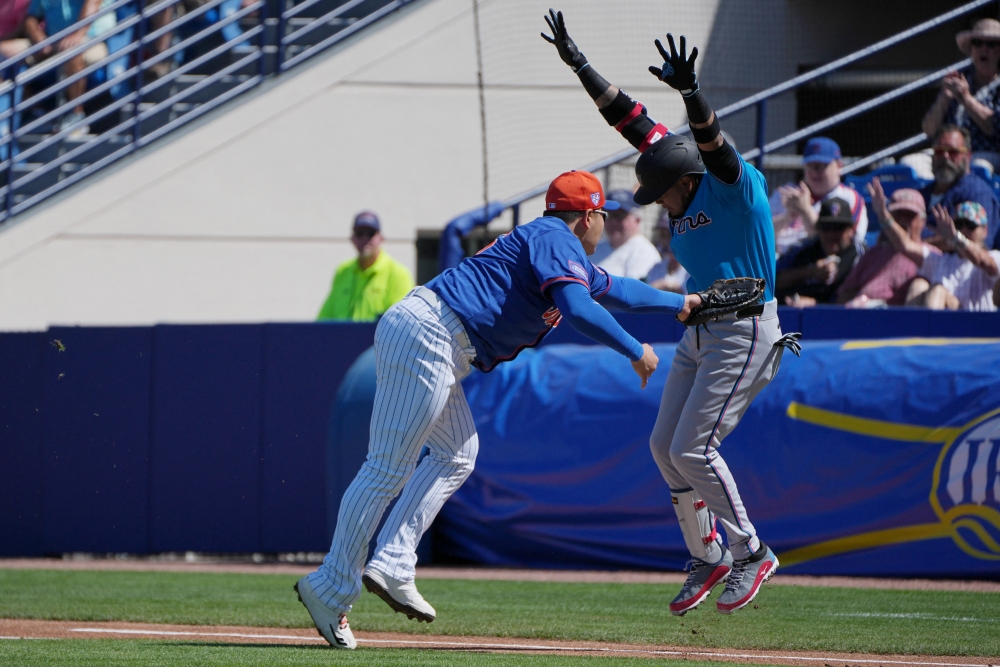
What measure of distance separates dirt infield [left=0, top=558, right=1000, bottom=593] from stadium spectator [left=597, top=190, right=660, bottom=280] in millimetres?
2547

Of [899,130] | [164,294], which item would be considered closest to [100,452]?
[164,294]

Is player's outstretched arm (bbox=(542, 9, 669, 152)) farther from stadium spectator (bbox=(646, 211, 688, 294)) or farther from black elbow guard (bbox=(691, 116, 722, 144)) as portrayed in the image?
stadium spectator (bbox=(646, 211, 688, 294))

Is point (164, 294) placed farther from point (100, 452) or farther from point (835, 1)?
point (835, 1)

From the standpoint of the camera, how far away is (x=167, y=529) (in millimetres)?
10430

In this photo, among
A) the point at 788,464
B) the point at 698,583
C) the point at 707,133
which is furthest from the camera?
the point at 788,464

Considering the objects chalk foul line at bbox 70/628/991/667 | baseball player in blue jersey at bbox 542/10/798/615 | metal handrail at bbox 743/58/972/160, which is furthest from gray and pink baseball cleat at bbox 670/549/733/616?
metal handrail at bbox 743/58/972/160

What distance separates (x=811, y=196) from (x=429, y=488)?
620cm

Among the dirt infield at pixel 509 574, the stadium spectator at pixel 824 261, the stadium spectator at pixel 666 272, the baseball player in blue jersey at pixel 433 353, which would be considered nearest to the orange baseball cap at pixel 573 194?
the baseball player in blue jersey at pixel 433 353

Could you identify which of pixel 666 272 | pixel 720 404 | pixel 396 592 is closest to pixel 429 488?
pixel 396 592

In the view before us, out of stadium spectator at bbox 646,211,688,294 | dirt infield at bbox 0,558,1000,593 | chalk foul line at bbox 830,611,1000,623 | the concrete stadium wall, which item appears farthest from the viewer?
the concrete stadium wall

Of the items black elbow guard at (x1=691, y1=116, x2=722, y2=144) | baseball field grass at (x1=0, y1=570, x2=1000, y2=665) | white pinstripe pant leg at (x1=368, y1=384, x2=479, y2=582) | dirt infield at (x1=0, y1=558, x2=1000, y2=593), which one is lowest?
dirt infield at (x1=0, y1=558, x2=1000, y2=593)

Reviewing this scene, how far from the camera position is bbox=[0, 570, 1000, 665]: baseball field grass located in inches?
237

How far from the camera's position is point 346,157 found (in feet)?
46.5

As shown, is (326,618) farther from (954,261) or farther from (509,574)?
(954,261)
